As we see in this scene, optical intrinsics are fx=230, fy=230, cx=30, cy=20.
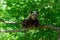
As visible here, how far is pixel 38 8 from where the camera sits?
525 inches

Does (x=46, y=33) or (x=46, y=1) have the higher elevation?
(x=46, y=1)

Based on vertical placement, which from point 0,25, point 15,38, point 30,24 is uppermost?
point 30,24

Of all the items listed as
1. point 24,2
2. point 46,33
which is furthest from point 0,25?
point 46,33

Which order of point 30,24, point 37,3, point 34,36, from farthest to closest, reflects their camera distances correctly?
point 34,36 → point 37,3 → point 30,24

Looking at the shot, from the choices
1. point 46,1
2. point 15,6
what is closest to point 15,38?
point 15,6

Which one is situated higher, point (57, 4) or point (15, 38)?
point (57, 4)

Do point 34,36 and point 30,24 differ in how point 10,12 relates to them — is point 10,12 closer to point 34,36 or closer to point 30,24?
point 34,36

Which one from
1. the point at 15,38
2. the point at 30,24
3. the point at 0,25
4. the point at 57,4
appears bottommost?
the point at 15,38

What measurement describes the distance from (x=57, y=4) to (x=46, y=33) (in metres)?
2.03

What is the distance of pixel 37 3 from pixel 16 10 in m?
1.34

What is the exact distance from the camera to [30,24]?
18.5 feet

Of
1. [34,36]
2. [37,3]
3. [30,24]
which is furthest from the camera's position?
[34,36]

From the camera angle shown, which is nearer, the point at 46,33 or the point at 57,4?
the point at 57,4

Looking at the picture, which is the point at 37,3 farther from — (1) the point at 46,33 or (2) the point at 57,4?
(1) the point at 46,33
